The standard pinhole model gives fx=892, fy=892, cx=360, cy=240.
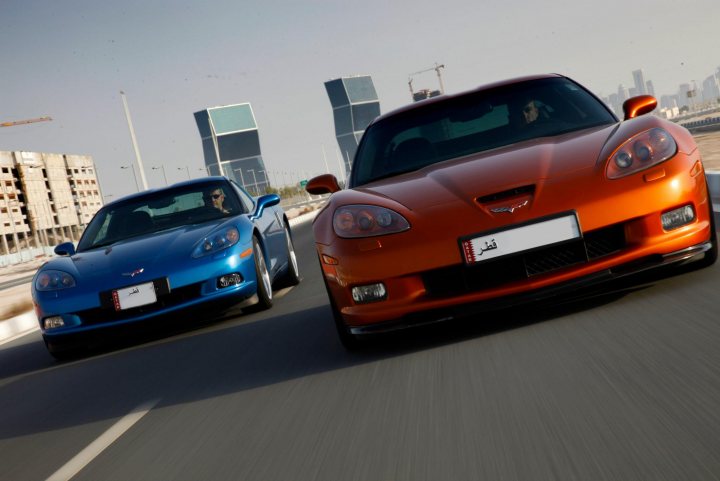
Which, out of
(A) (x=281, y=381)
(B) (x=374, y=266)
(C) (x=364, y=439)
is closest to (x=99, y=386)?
(A) (x=281, y=381)

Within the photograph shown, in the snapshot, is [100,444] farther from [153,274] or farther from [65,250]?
[65,250]

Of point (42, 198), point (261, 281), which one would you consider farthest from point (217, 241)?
point (42, 198)

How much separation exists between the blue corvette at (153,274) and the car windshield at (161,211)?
0.05 ft

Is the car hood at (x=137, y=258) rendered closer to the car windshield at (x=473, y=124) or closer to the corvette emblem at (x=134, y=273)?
the corvette emblem at (x=134, y=273)

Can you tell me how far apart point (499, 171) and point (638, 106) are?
1367 mm

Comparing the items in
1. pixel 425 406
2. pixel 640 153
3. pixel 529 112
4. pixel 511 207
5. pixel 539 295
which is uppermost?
pixel 529 112

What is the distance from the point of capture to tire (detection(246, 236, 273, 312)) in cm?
730

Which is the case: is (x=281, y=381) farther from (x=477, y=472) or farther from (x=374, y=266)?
(x=477, y=472)

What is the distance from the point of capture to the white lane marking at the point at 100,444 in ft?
11.3

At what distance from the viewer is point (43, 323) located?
681cm

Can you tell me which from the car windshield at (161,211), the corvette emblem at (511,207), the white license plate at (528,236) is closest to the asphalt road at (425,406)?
the white license plate at (528,236)

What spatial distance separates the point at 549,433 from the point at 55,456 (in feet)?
7.06

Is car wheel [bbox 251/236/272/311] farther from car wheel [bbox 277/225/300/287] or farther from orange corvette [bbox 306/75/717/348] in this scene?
orange corvette [bbox 306/75/717/348]

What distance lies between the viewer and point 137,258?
6.81 meters
